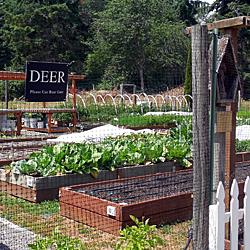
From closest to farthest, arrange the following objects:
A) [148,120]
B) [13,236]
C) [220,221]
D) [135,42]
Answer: [220,221]
[13,236]
[148,120]
[135,42]

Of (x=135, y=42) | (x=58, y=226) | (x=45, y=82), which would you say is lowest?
(x=58, y=226)

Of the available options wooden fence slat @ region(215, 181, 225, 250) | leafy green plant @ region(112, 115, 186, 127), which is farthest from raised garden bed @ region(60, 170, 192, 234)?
leafy green plant @ region(112, 115, 186, 127)

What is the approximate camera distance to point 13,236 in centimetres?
501

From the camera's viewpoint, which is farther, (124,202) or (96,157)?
(96,157)

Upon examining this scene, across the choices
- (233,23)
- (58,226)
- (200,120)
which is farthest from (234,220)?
(58,226)

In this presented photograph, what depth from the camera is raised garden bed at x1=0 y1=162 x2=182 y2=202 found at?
22.0 feet

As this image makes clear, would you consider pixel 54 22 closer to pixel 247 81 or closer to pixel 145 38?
pixel 145 38

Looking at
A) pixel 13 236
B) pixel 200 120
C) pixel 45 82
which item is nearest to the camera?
pixel 200 120

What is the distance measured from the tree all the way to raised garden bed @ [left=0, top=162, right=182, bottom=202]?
49.6 ft

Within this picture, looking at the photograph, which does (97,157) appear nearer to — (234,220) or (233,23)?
(233,23)

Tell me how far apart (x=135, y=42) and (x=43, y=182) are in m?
25.7

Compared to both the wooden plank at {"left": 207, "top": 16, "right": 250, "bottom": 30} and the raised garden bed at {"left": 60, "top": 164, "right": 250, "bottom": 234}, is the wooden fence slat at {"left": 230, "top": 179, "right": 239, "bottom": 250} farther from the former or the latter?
the raised garden bed at {"left": 60, "top": 164, "right": 250, "bottom": 234}

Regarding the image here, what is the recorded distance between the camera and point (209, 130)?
3.12m

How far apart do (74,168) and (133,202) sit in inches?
64.5
